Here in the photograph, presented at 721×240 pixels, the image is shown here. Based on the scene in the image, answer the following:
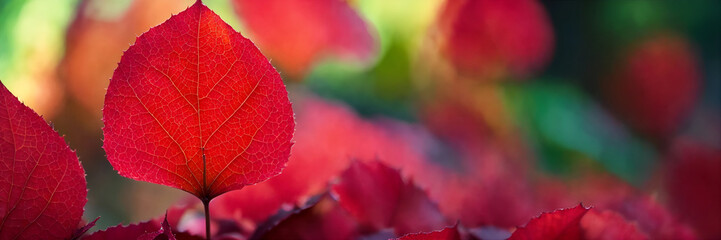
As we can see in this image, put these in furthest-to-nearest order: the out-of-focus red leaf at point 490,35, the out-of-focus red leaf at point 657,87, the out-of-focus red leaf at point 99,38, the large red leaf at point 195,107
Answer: the out-of-focus red leaf at point 657,87
the out-of-focus red leaf at point 490,35
the out-of-focus red leaf at point 99,38
the large red leaf at point 195,107

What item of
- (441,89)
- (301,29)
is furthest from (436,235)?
(441,89)

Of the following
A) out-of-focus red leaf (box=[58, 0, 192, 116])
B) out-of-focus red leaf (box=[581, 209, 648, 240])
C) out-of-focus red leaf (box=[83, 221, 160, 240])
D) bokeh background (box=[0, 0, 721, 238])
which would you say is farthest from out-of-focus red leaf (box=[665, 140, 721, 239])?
out-of-focus red leaf (box=[58, 0, 192, 116])

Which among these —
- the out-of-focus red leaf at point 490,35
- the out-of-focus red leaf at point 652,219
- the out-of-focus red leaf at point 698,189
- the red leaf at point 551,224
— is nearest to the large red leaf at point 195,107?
the red leaf at point 551,224

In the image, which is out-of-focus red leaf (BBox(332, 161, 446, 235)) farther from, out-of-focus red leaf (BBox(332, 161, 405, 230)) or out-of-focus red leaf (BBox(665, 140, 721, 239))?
out-of-focus red leaf (BBox(665, 140, 721, 239))

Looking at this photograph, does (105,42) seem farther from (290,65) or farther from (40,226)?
(40,226)

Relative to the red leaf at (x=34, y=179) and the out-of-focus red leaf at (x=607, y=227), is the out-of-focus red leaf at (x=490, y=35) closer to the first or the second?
the out-of-focus red leaf at (x=607, y=227)

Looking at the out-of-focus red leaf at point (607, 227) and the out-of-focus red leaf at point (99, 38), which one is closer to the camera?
the out-of-focus red leaf at point (607, 227)
